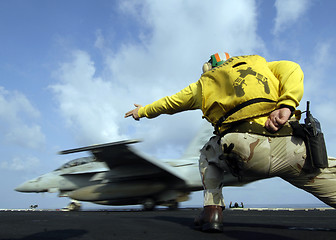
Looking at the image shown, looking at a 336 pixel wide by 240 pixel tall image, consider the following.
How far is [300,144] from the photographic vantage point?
238 cm

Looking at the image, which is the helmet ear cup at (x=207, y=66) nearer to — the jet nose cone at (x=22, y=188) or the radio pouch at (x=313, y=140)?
the radio pouch at (x=313, y=140)

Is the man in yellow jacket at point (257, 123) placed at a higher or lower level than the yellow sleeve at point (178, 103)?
lower

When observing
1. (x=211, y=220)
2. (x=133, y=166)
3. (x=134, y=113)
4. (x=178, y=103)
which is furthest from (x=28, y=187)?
(x=211, y=220)

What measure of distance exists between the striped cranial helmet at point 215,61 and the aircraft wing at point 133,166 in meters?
8.13

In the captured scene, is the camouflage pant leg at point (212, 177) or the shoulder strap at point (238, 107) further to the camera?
the camouflage pant leg at point (212, 177)

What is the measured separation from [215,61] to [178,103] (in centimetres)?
63

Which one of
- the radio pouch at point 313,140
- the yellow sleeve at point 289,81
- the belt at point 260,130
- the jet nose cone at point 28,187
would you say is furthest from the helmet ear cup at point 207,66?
the jet nose cone at point 28,187

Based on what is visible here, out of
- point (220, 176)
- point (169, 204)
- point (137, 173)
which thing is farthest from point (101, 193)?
point (220, 176)

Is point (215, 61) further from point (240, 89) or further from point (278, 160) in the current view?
point (278, 160)

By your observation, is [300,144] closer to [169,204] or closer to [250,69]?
[250,69]

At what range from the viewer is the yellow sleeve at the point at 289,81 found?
93.5 inches

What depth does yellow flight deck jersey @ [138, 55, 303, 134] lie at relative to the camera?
7.88 feet

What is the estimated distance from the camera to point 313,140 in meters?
2.31

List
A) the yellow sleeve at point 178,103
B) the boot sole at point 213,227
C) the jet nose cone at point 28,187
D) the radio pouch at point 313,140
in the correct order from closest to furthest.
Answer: the radio pouch at point 313,140, the boot sole at point 213,227, the yellow sleeve at point 178,103, the jet nose cone at point 28,187
